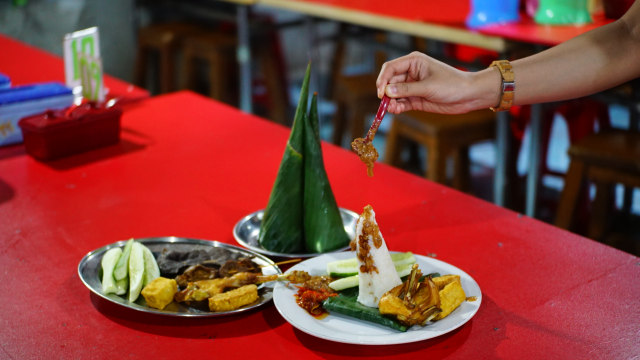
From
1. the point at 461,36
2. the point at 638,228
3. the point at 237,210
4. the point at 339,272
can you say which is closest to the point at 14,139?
the point at 237,210

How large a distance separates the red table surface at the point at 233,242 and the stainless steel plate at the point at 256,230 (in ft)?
0.14

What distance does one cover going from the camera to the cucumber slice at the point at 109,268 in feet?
3.89

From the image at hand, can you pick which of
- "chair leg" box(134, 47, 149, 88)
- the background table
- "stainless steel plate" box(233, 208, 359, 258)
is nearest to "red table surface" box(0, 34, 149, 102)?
"stainless steel plate" box(233, 208, 359, 258)

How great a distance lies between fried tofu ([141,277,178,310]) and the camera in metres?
1.14

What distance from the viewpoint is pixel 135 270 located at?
1.21 m

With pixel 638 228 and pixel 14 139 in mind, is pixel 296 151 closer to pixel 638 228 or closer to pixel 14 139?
pixel 14 139

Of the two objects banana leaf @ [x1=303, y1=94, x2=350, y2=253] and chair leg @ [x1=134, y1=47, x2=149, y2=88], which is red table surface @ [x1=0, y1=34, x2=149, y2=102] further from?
chair leg @ [x1=134, y1=47, x2=149, y2=88]

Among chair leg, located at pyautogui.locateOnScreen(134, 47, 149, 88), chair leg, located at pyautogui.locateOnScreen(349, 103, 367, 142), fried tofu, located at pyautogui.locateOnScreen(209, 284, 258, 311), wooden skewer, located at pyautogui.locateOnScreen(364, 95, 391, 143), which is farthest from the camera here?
chair leg, located at pyautogui.locateOnScreen(134, 47, 149, 88)

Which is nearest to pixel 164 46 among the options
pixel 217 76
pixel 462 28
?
pixel 217 76

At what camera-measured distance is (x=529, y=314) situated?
1.15 metres

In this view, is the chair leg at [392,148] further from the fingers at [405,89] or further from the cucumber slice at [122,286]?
the cucumber slice at [122,286]

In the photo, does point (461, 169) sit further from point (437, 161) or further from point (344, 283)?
point (344, 283)

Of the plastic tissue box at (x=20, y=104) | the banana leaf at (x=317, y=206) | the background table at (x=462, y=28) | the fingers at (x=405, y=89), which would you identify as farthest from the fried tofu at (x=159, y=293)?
the background table at (x=462, y=28)

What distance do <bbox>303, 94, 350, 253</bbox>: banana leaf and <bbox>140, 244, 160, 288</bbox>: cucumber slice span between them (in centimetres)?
29
